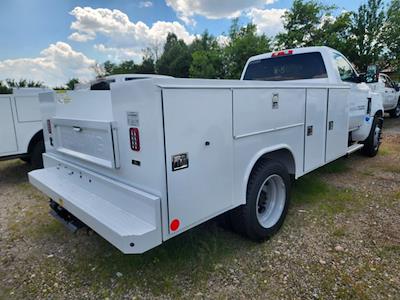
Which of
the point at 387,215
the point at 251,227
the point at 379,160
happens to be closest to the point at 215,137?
the point at 251,227

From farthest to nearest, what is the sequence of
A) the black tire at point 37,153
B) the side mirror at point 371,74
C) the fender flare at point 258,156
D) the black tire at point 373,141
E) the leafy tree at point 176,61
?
the leafy tree at point 176,61
the black tire at point 373,141
the black tire at point 37,153
the side mirror at point 371,74
the fender flare at point 258,156

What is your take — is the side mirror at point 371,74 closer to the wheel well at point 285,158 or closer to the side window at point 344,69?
the side window at point 344,69

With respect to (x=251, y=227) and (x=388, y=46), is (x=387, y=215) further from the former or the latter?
(x=388, y=46)

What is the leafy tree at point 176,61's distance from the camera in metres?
36.5

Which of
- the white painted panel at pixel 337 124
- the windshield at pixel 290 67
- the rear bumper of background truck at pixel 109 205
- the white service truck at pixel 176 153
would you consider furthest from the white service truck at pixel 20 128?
the white painted panel at pixel 337 124

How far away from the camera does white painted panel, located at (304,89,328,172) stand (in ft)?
10.8

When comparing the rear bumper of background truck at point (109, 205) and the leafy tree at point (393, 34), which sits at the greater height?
the leafy tree at point (393, 34)

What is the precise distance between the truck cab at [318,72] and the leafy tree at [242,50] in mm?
14436

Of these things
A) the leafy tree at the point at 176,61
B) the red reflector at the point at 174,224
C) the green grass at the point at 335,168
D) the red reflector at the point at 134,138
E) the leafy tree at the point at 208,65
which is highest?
the leafy tree at the point at 176,61

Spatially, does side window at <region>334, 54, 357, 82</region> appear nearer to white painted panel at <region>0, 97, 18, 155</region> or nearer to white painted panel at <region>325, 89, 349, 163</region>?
white painted panel at <region>325, 89, 349, 163</region>

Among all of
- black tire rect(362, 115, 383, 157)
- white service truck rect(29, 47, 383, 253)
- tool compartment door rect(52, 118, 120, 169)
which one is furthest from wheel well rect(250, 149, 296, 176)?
black tire rect(362, 115, 383, 157)

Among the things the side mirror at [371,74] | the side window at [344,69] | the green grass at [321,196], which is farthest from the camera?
the side mirror at [371,74]

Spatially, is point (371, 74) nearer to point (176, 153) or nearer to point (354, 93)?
point (354, 93)

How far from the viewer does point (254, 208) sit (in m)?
2.64
